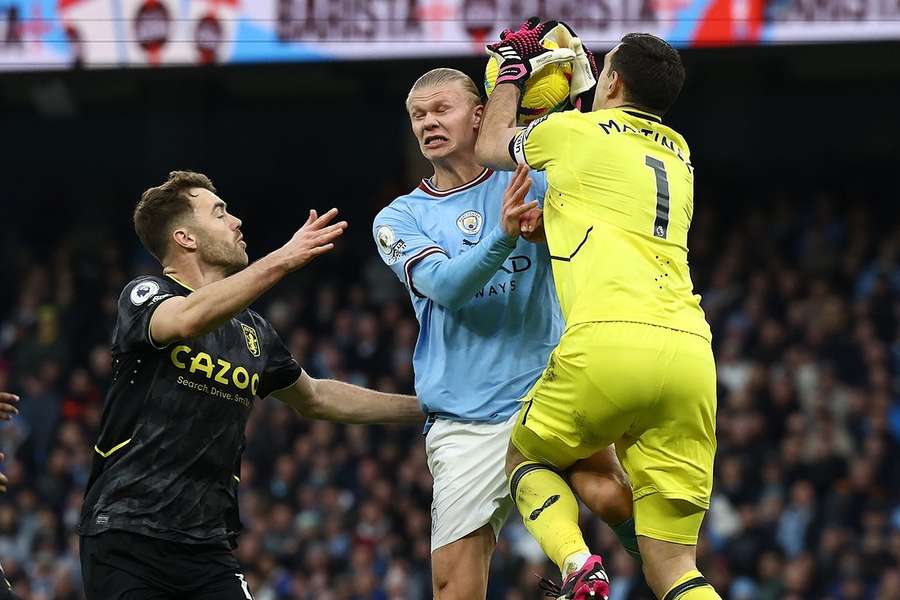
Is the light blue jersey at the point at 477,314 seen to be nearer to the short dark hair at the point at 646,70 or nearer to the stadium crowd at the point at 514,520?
the short dark hair at the point at 646,70

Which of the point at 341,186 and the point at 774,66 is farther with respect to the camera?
the point at 341,186

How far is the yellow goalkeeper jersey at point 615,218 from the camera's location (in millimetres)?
5262

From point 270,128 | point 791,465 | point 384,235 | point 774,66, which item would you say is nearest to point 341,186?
point 270,128

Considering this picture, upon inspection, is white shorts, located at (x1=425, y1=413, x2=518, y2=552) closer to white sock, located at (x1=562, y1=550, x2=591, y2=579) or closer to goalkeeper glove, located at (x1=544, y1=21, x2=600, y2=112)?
white sock, located at (x1=562, y1=550, x2=591, y2=579)

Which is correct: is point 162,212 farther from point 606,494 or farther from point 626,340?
point 606,494

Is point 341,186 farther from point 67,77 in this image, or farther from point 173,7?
point 173,7

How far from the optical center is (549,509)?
5.42 meters

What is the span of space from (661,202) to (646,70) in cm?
51

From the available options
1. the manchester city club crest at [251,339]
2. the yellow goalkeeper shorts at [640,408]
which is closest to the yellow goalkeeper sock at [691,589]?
the yellow goalkeeper shorts at [640,408]

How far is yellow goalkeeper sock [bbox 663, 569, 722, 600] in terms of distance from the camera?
5227mm

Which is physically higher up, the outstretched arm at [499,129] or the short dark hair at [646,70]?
the short dark hair at [646,70]

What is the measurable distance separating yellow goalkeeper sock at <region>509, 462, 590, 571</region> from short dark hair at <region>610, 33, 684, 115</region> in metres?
1.44

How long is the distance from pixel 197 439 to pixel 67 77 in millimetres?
11666

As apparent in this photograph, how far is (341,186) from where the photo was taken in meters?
20.7
